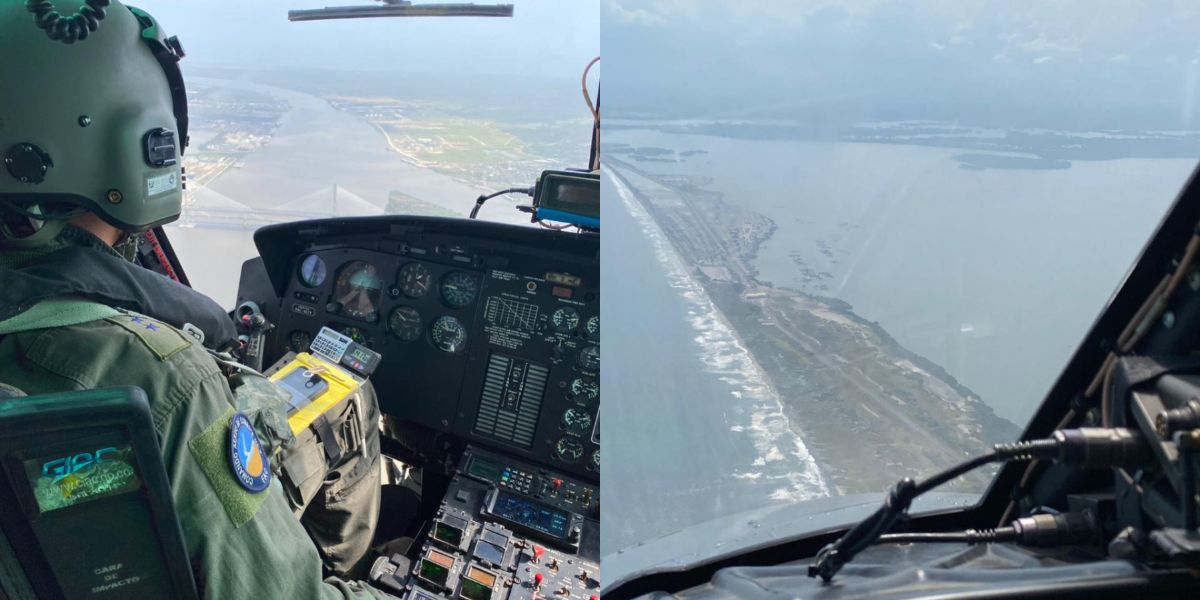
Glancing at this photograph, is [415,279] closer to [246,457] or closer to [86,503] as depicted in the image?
[246,457]

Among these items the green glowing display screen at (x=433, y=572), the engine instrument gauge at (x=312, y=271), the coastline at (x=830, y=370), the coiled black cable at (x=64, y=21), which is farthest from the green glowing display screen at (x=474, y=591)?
the coiled black cable at (x=64, y=21)

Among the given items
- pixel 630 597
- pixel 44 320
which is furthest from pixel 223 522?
pixel 630 597

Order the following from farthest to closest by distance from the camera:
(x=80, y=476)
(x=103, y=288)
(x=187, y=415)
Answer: (x=103, y=288)
(x=187, y=415)
(x=80, y=476)

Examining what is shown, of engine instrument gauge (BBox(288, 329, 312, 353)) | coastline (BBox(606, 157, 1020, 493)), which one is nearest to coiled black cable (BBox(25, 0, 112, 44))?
coastline (BBox(606, 157, 1020, 493))

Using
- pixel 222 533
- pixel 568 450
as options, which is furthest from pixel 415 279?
pixel 222 533

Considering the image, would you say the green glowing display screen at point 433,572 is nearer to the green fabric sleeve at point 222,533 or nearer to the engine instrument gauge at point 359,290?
the green fabric sleeve at point 222,533

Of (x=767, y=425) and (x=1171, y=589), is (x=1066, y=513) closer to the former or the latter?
(x=1171, y=589)

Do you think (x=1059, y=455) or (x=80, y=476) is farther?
(x=80, y=476)
